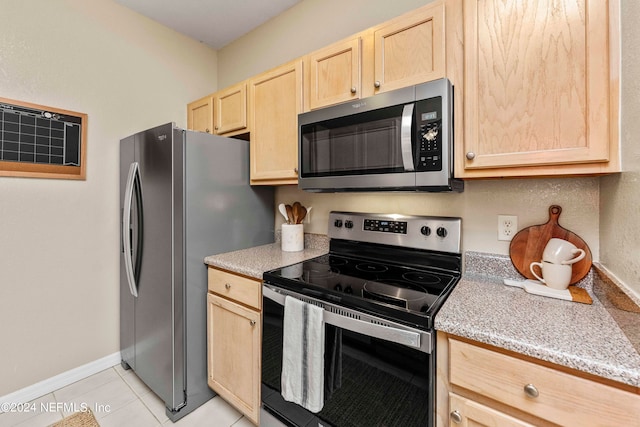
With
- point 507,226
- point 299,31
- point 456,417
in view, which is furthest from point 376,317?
point 299,31

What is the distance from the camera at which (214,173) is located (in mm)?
1728

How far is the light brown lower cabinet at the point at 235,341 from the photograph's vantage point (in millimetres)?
1440

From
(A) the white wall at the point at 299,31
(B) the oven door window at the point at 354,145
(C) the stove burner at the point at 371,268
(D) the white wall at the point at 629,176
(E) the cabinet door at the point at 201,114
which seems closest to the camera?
(D) the white wall at the point at 629,176

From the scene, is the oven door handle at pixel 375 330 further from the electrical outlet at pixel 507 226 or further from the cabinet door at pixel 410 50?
the cabinet door at pixel 410 50

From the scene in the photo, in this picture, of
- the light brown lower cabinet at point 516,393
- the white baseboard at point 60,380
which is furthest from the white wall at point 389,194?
the white baseboard at point 60,380

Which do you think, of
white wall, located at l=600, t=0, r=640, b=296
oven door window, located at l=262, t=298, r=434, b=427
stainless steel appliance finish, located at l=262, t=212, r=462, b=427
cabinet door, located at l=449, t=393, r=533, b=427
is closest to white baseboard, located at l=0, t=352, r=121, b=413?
stainless steel appliance finish, located at l=262, t=212, r=462, b=427

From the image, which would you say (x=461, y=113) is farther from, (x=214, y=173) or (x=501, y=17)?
(x=214, y=173)

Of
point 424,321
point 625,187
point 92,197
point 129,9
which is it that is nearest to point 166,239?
point 92,197

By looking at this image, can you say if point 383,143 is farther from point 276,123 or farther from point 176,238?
point 176,238

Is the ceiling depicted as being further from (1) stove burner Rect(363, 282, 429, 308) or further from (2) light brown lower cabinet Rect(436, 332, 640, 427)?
(2) light brown lower cabinet Rect(436, 332, 640, 427)

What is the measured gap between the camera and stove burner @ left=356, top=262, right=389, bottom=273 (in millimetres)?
1509

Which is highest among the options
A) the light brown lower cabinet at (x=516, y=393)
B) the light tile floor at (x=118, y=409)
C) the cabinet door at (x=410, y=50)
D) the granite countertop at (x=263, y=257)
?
the cabinet door at (x=410, y=50)

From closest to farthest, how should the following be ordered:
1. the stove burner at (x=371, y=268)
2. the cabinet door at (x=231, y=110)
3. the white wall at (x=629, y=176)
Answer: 1. the white wall at (x=629, y=176)
2. the stove burner at (x=371, y=268)
3. the cabinet door at (x=231, y=110)

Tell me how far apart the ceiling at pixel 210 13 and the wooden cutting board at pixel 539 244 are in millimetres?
2147
